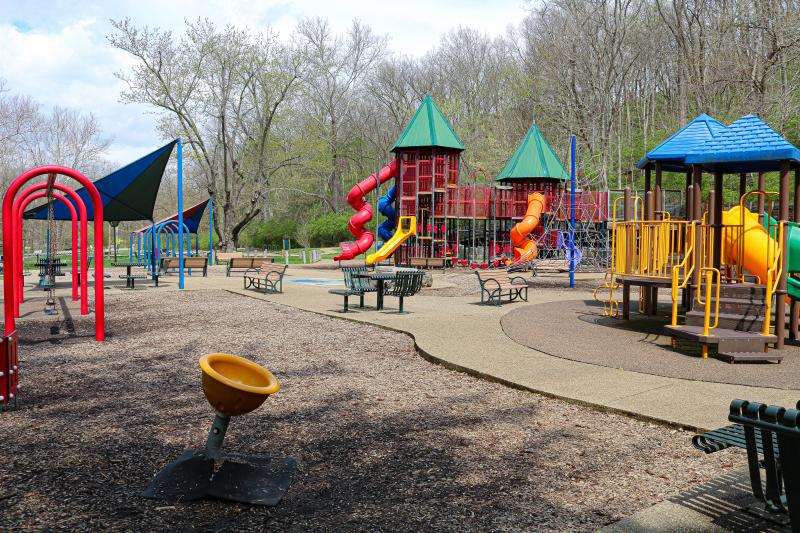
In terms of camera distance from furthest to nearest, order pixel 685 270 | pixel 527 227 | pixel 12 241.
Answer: pixel 527 227 → pixel 685 270 → pixel 12 241

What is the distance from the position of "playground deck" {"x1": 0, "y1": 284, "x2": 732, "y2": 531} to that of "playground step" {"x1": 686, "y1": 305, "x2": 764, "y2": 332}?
392 centimetres

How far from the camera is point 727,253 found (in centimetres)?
1050

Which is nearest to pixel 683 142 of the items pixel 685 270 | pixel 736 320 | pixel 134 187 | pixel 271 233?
pixel 685 270

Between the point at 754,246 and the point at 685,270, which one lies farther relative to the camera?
the point at 754,246

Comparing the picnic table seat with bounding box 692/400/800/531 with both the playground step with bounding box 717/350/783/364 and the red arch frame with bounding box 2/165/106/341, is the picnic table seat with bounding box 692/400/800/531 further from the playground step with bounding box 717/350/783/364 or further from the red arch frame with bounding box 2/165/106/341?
the red arch frame with bounding box 2/165/106/341

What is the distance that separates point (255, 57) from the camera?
136 feet

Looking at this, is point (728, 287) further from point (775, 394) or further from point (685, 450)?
point (685, 450)

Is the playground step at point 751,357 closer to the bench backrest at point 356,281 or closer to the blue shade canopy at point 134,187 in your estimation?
the bench backrest at point 356,281

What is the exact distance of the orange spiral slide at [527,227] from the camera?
94.9ft

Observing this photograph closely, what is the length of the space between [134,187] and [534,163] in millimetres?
19874

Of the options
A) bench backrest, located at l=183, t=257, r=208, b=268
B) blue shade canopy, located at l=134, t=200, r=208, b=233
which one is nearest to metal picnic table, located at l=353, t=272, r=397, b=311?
bench backrest, located at l=183, t=257, r=208, b=268

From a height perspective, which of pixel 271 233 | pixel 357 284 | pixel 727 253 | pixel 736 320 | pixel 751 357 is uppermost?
pixel 271 233

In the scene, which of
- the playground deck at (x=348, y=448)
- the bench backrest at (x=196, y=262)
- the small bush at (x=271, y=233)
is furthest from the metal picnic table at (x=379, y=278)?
the small bush at (x=271, y=233)

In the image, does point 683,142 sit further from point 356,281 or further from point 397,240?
point 397,240
